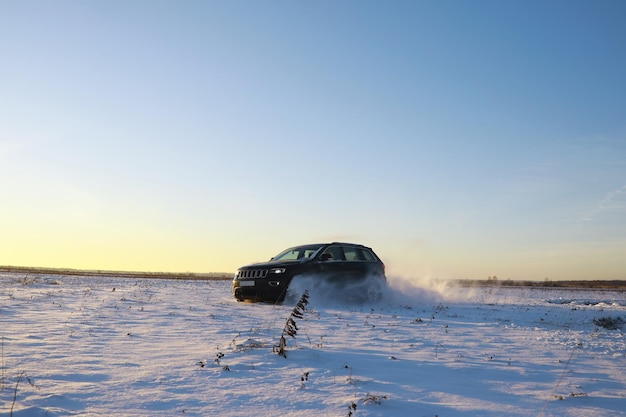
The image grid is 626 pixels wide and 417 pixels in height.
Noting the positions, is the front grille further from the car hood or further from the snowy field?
the snowy field

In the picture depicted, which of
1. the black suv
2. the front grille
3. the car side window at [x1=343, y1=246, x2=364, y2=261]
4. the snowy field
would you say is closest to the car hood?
the black suv

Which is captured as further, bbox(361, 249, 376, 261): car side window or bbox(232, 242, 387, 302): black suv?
bbox(361, 249, 376, 261): car side window

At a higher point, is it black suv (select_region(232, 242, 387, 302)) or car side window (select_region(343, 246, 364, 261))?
car side window (select_region(343, 246, 364, 261))

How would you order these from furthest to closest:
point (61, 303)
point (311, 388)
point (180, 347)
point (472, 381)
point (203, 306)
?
point (203, 306)
point (61, 303)
point (180, 347)
point (472, 381)
point (311, 388)

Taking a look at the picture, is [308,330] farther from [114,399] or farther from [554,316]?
[554,316]

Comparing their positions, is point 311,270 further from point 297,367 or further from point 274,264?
point 297,367

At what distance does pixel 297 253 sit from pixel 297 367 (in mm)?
8639

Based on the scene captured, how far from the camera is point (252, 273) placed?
493 inches

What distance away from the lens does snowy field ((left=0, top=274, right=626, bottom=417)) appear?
3848 millimetres

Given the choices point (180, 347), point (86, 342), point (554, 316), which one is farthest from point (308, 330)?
point (554, 316)

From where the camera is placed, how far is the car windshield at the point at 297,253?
13.3m

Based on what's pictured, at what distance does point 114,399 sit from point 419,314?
27.3 ft

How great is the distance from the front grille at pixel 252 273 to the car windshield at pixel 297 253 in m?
1.17

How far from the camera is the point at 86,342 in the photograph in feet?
20.0
